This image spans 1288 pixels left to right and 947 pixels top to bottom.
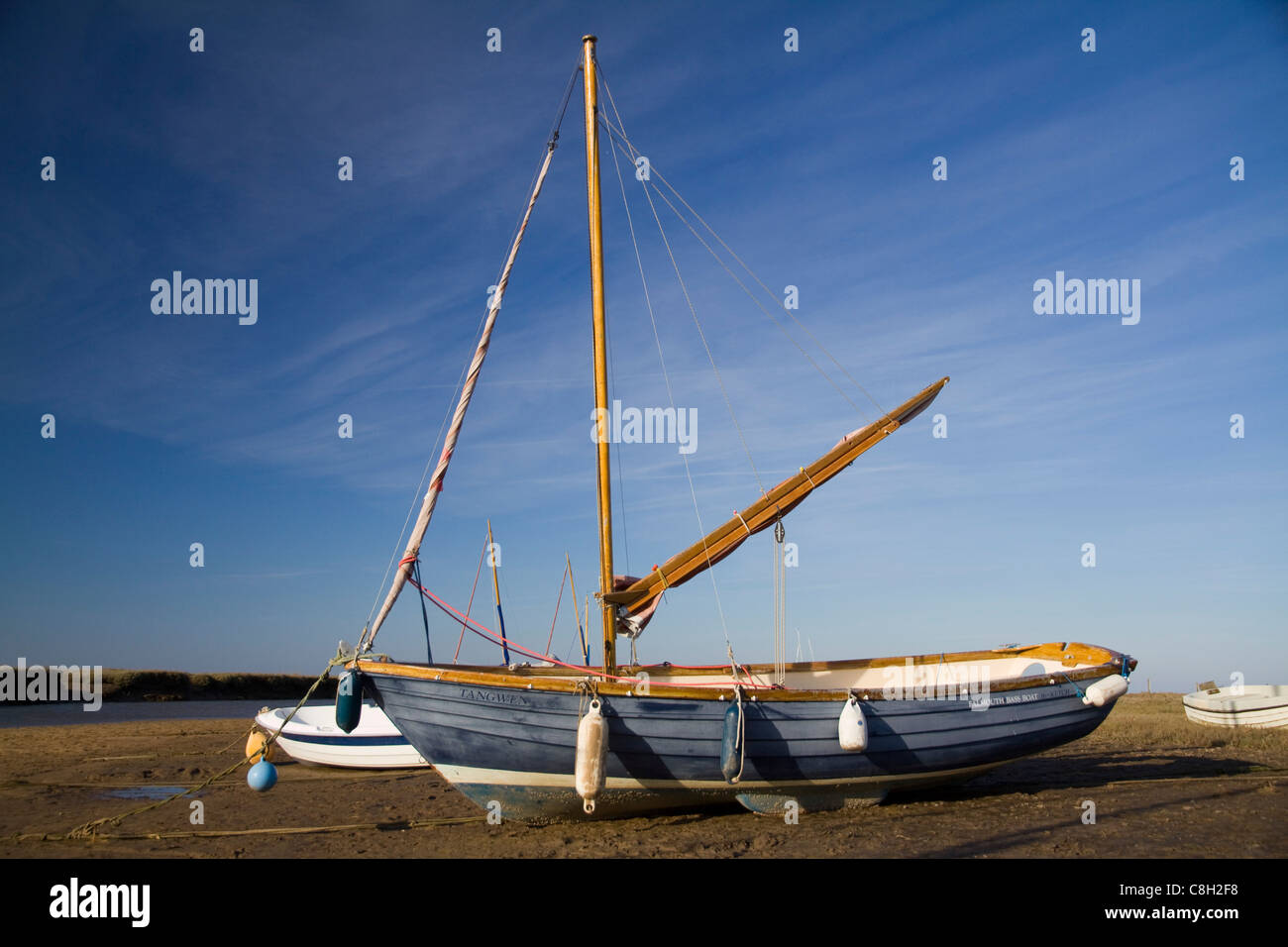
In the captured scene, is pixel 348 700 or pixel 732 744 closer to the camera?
pixel 348 700

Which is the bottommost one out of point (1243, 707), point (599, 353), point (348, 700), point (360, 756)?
point (1243, 707)

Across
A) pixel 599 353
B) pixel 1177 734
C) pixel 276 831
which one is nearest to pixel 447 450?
pixel 599 353

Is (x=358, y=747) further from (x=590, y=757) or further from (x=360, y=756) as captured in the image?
(x=590, y=757)

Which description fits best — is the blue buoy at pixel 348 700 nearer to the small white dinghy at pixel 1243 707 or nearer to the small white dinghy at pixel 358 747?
the small white dinghy at pixel 358 747

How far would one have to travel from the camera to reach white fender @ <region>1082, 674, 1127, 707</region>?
1337 centimetres

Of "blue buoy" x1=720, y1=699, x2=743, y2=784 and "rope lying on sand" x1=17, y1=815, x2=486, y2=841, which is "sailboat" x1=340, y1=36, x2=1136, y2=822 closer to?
"blue buoy" x1=720, y1=699, x2=743, y2=784

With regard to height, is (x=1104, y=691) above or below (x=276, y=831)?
above

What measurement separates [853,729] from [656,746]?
8.91ft

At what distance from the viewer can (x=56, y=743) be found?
23.7 meters

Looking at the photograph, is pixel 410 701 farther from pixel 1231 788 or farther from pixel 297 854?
pixel 1231 788

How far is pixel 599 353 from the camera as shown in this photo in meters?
14.0

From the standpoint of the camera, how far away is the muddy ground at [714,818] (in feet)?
33.7

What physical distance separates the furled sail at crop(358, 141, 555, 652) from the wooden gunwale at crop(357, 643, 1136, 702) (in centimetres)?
81
